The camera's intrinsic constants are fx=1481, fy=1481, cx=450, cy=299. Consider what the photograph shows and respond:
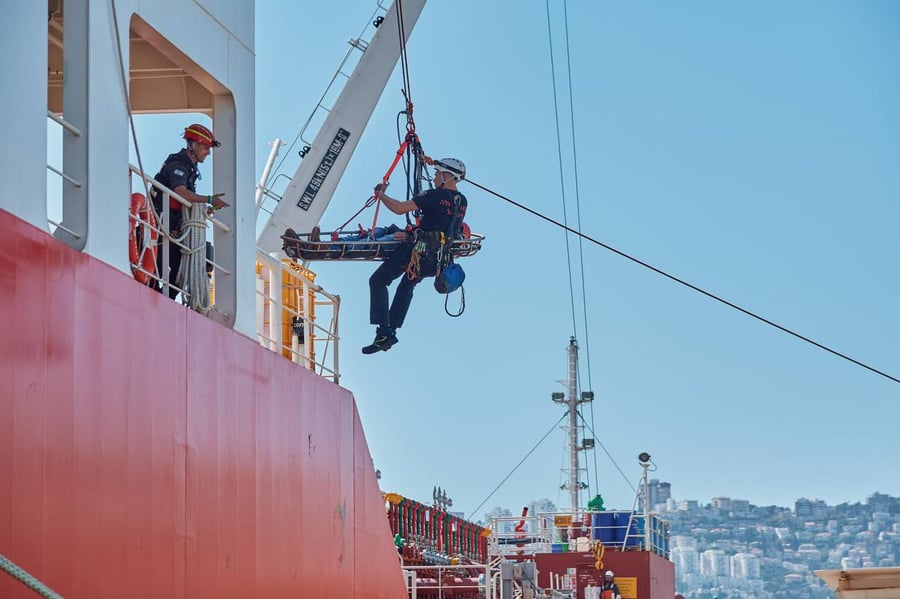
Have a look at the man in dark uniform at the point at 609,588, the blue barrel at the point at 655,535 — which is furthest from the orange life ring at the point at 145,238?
the blue barrel at the point at 655,535

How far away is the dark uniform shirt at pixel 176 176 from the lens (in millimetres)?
9922

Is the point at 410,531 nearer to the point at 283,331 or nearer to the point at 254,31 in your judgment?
the point at 283,331

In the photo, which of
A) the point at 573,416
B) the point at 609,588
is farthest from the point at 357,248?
the point at 573,416

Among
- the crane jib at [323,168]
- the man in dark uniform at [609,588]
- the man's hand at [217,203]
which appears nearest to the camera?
the man's hand at [217,203]

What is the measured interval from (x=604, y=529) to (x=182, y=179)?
21.7 metres

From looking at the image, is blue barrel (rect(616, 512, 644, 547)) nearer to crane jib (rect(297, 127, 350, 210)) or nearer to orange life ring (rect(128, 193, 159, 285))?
crane jib (rect(297, 127, 350, 210))

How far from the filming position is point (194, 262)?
383 inches

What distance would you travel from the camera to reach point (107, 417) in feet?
24.9

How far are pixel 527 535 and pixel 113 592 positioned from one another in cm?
2084

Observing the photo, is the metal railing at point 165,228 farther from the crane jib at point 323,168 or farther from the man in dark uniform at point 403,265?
the crane jib at point 323,168

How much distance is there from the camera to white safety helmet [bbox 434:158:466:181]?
16625 mm

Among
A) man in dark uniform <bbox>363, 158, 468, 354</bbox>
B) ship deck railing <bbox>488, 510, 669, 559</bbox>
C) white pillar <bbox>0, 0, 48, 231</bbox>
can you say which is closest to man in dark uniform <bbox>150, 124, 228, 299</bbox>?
white pillar <bbox>0, 0, 48, 231</bbox>

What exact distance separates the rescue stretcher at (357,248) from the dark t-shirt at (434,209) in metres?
0.29

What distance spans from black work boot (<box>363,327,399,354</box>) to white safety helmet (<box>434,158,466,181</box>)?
188 centimetres
